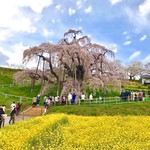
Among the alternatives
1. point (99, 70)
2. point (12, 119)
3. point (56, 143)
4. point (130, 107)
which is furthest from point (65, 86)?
point (56, 143)

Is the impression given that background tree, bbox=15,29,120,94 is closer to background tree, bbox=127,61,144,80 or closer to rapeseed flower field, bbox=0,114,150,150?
rapeseed flower field, bbox=0,114,150,150

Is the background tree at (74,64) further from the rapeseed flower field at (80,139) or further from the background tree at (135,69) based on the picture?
the background tree at (135,69)

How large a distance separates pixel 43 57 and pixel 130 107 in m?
17.0

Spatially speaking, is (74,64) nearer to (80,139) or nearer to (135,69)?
(80,139)

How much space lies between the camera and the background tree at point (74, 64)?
161 ft

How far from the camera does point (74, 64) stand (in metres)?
49.5

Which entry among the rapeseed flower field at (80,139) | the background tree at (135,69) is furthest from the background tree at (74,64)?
the background tree at (135,69)

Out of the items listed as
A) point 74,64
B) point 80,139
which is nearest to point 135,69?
point 74,64

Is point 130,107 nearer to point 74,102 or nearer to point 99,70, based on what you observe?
point 74,102

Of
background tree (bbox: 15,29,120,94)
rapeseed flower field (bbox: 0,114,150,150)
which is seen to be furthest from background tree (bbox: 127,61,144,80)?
rapeseed flower field (bbox: 0,114,150,150)

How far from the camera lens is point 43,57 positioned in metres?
50.2

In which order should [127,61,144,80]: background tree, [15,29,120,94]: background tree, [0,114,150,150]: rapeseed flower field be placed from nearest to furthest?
[0,114,150,150]: rapeseed flower field < [15,29,120,94]: background tree < [127,61,144,80]: background tree

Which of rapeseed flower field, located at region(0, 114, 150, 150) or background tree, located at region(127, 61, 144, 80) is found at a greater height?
background tree, located at region(127, 61, 144, 80)

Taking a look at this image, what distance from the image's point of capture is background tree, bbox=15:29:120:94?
48.9 meters
